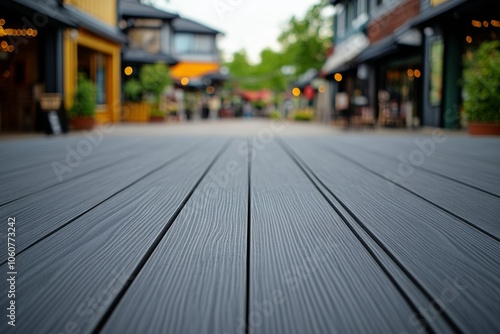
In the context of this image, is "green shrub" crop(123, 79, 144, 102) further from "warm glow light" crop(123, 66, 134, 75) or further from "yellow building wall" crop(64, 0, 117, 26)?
"yellow building wall" crop(64, 0, 117, 26)

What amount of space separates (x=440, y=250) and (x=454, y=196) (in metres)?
0.96

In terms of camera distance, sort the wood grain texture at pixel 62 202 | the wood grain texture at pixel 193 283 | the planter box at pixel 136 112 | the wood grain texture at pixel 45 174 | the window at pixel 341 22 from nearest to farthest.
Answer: the wood grain texture at pixel 193 283 < the wood grain texture at pixel 62 202 < the wood grain texture at pixel 45 174 < the planter box at pixel 136 112 < the window at pixel 341 22

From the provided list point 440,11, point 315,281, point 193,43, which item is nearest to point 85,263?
point 315,281

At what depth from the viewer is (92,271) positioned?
100 centimetres

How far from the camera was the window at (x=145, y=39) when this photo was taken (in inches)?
847

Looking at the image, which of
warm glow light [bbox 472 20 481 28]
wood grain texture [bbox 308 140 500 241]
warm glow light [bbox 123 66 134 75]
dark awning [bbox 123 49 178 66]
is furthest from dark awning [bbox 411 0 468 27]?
warm glow light [bbox 123 66 134 75]

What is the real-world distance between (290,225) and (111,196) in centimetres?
91

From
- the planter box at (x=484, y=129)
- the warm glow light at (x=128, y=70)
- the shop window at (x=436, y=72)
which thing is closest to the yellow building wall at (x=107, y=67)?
the warm glow light at (x=128, y=70)

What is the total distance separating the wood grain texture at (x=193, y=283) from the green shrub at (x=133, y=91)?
54.6 feet

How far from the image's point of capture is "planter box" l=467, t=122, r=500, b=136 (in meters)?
7.39

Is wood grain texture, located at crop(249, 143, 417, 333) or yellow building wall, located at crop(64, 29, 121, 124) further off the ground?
yellow building wall, located at crop(64, 29, 121, 124)

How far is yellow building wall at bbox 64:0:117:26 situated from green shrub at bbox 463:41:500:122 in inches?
344

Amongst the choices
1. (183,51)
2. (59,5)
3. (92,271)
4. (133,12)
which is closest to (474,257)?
(92,271)

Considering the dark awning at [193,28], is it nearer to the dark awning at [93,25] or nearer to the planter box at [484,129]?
the dark awning at [93,25]
